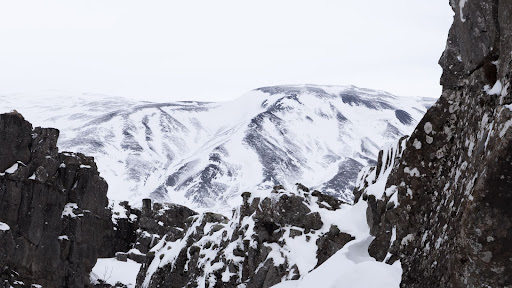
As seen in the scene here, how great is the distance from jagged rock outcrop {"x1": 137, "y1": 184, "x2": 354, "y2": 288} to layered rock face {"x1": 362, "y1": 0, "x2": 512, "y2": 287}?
15.6 metres

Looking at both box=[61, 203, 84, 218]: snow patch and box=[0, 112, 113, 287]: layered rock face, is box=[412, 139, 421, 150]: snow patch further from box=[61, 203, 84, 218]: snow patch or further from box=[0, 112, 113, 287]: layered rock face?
box=[61, 203, 84, 218]: snow patch

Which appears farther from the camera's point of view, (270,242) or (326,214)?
(270,242)

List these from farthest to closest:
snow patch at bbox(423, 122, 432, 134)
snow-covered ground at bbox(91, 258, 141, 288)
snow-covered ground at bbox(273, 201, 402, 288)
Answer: snow-covered ground at bbox(91, 258, 141, 288) < snow-covered ground at bbox(273, 201, 402, 288) < snow patch at bbox(423, 122, 432, 134)

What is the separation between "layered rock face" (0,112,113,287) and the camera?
60625 mm

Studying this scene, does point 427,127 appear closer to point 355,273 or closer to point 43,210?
point 355,273

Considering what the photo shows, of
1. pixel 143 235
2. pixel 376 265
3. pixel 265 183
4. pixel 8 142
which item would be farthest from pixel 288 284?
pixel 265 183

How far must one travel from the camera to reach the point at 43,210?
208 feet

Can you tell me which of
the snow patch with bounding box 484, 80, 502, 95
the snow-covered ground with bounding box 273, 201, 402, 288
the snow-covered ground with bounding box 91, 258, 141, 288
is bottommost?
the snow-covered ground with bounding box 91, 258, 141, 288

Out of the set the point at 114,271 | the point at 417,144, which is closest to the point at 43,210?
the point at 114,271

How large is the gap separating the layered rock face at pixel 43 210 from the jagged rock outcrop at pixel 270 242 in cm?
3074

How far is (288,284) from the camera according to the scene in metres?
21.4

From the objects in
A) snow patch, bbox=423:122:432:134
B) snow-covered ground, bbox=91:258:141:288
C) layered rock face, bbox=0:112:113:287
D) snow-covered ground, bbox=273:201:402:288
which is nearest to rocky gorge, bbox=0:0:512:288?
snow patch, bbox=423:122:432:134

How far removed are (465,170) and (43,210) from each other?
62.0 meters

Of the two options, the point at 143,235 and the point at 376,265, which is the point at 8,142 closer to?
the point at 143,235
